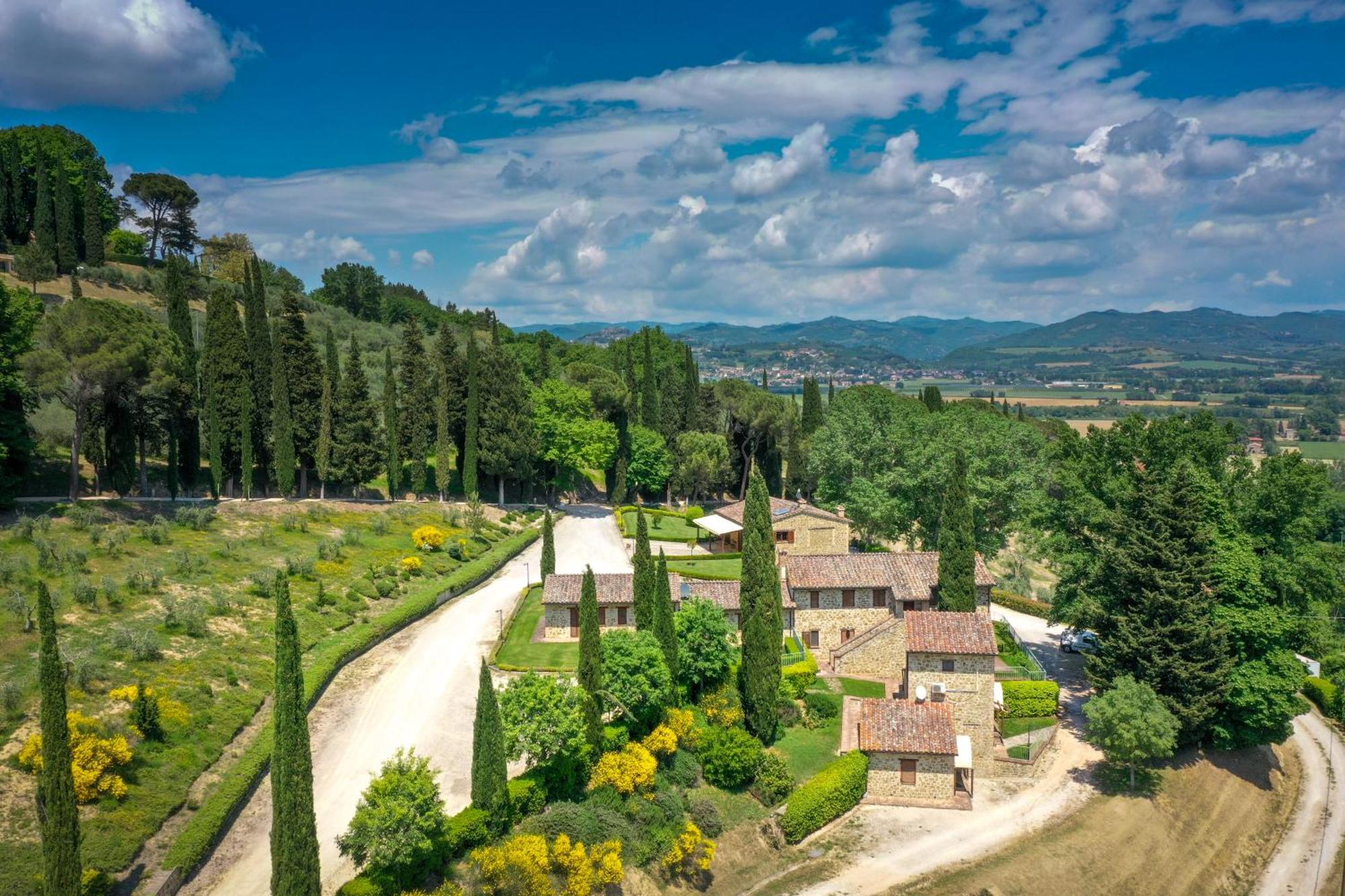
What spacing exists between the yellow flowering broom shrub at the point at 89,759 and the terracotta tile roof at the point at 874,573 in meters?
32.0

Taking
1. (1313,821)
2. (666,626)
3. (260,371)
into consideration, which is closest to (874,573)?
(666,626)

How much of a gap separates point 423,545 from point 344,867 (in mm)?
31517

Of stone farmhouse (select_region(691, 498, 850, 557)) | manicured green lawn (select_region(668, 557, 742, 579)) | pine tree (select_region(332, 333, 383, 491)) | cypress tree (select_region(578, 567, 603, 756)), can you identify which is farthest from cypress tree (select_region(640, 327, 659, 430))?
cypress tree (select_region(578, 567, 603, 756))

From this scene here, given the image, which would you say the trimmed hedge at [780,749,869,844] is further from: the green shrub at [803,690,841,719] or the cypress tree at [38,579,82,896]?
the cypress tree at [38,579,82,896]

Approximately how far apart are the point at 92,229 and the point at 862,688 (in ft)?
291

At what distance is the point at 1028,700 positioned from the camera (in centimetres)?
4062

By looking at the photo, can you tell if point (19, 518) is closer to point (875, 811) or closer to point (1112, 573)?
point (875, 811)

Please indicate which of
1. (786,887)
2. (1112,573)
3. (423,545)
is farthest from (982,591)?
(423,545)

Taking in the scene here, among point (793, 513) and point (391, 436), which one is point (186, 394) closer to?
point (391, 436)

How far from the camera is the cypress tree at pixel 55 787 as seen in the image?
65.2 feet

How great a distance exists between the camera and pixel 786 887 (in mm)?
30156

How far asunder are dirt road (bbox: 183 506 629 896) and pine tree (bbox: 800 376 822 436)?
49.5m

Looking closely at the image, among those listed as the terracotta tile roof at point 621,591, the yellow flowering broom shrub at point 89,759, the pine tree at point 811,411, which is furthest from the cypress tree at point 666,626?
the pine tree at point 811,411

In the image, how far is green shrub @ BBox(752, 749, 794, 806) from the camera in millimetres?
33844
